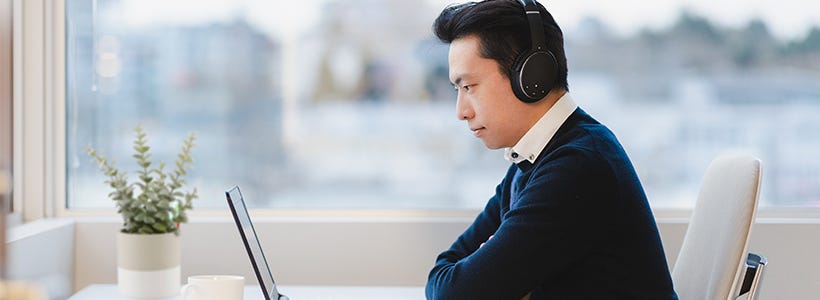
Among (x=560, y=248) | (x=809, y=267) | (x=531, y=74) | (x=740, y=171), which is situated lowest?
(x=809, y=267)

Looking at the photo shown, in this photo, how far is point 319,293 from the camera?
2.01 metres

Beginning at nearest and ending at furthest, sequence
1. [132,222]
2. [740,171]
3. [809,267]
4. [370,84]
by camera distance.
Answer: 1. [740,171]
2. [132,222]
3. [809,267]
4. [370,84]

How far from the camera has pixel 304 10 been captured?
8.49 feet

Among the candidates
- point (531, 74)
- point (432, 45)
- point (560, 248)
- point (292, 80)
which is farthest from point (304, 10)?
point (560, 248)

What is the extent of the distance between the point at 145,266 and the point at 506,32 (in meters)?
0.90

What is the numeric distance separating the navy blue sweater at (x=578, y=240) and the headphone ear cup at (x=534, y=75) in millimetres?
108

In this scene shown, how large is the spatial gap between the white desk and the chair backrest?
0.58 meters

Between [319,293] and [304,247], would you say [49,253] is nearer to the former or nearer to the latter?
[304,247]

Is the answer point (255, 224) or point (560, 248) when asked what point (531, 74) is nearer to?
point (560, 248)

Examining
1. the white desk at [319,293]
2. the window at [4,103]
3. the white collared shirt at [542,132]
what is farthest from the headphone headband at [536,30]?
the window at [4,103]

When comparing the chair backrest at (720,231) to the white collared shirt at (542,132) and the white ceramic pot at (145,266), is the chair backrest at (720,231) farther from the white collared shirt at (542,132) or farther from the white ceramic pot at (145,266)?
the white ceramic pot at (145,266)

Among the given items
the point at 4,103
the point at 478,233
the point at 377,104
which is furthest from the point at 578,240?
the point at 377,104

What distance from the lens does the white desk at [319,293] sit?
1961 millimetres

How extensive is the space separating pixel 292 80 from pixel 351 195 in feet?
1.18
